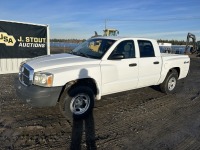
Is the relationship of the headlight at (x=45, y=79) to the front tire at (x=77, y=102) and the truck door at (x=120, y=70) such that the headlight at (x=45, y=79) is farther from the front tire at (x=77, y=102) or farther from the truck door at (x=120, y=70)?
the truck door at (x=120, y=70)

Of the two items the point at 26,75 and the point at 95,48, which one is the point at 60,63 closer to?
the point at 26,75

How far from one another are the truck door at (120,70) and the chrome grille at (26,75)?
170 centimetres

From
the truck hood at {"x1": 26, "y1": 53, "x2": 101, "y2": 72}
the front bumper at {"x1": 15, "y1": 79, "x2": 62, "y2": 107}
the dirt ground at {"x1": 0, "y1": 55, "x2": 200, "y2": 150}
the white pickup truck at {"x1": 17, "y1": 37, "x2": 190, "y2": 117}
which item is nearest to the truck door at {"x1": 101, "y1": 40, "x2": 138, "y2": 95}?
the white pickup truck at {"x1": 17, "y1": 37, "x2": 190, "y2": 117}

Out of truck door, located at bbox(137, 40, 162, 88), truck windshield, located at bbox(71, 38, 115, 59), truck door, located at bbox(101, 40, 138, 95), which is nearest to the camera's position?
truck door, located at bbox(101, 40, 138, 95)

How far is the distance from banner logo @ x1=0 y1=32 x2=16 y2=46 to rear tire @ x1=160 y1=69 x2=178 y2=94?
7.87m

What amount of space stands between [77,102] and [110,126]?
3.15ft

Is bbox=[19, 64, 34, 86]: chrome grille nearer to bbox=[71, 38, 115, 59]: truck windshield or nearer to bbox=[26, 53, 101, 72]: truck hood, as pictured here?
bbox=[26, 53, 101, 72]: truck hood

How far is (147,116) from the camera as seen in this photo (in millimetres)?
5730

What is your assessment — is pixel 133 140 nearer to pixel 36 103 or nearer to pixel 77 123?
pixel 77 123

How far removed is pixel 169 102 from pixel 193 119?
143cm

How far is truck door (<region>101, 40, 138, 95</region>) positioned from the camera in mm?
5570

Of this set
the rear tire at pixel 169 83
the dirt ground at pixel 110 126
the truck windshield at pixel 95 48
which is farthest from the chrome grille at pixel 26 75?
the rear tire at pixel 169 83

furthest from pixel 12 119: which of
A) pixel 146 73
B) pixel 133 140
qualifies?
pixel 146 73

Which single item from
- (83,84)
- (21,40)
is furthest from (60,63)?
(21,40)
